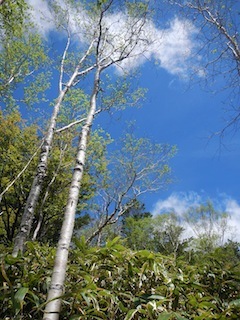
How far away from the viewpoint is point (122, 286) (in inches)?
63.9

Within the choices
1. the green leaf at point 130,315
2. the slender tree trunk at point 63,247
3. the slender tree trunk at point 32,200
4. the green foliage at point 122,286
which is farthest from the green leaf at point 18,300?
the slender tree trunk at point 32,200

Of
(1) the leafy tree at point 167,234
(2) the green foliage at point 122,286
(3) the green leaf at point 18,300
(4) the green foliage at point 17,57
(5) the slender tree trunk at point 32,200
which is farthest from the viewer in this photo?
(1) the leafy tree at point 167,234

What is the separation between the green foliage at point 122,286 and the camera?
1387mm

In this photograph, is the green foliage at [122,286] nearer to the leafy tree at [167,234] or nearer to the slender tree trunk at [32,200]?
the slender tree trunk at [32,200]

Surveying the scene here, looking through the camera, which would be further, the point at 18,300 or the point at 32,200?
the point at 32,200

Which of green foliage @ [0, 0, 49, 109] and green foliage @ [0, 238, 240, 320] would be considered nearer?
green foliage @ [0, 238, 240, 320]

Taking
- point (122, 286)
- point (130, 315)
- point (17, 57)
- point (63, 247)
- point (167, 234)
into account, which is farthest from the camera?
point (167, 234)

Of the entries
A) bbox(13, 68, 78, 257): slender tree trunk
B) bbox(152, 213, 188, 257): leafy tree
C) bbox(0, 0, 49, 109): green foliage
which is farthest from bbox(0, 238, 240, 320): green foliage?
bbox(152, 213, 188, 257): leafy tree

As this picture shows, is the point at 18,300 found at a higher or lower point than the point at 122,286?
lower

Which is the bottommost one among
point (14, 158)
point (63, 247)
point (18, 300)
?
point (18, 300)

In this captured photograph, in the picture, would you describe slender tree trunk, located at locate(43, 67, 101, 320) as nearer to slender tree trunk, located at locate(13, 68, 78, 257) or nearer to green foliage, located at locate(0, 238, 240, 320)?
green foliage, located at locate(0, 238, 240, 320)

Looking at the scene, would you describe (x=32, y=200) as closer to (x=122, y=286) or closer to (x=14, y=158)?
(x=122, y=286)

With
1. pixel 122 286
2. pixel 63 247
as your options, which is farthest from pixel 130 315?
pixel 63 247

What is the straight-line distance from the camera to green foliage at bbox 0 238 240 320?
1387 millimetres
